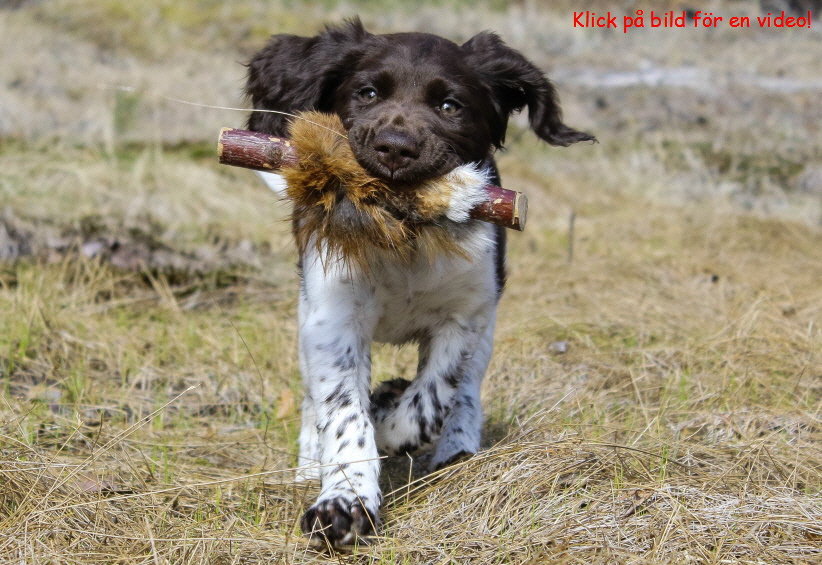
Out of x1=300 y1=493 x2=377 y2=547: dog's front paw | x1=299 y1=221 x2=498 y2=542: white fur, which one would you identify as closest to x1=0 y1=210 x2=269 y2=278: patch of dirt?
x1=299 y1=221 x2=498 y2=542: white fur

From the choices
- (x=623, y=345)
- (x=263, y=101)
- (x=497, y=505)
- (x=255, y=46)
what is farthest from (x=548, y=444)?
(x=255, y=46)

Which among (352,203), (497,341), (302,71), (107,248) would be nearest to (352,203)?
(352,203)

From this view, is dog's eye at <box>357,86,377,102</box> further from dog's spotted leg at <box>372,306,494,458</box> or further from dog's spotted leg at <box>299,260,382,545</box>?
dog's spotted leg at <box>372,306,494,458</box>

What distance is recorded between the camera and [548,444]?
8.89 ft

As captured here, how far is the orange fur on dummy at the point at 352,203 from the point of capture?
8.24 feet

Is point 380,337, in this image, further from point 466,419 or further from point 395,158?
point 395,158

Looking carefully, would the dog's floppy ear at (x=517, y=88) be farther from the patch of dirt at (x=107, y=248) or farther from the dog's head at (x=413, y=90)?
the patch of dirt at (x=107, y=248)

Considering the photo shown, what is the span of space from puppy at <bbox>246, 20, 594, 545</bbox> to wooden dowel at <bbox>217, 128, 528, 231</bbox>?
0.11 metres

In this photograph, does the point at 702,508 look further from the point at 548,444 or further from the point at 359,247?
the point at 359,247

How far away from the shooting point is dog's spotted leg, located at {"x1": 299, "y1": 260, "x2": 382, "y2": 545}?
2.66 meters

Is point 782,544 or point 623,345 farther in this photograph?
point 623,345

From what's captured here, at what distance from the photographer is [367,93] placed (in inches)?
119

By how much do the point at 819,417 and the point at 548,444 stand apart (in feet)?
4.00

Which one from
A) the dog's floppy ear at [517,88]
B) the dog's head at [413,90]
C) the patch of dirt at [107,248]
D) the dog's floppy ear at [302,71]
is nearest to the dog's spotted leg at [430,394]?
the dog's head at [413,90]
